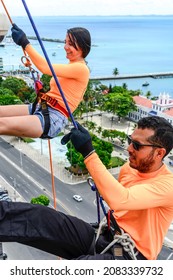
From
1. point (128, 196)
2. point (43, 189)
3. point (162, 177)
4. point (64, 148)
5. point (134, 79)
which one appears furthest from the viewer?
point (134, 79)

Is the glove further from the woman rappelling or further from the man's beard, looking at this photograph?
the man's beard

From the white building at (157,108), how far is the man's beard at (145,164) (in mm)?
24943

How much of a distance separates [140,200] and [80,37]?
5.30ft

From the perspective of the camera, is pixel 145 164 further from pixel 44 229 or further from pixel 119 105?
pixel 119 105

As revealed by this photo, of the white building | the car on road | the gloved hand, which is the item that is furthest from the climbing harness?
the white building

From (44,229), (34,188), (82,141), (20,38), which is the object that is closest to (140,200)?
(82,141)

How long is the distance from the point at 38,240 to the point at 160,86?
50974 mm

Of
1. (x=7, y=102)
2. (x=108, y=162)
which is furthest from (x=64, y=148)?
(x=7, y=102)

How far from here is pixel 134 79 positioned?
185 feet

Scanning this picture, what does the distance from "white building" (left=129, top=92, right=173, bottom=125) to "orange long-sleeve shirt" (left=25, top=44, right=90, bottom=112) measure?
2396 centimetres

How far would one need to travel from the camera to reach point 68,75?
10.3 ft

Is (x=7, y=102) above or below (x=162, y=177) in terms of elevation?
below
